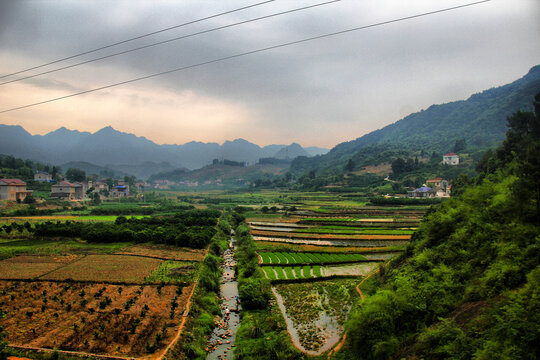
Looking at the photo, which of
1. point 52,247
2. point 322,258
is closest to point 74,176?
point 52,247

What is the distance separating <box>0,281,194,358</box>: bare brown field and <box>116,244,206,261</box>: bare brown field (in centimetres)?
822

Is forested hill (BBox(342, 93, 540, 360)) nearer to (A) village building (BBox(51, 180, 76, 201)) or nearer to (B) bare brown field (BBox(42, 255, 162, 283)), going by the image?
(B) bare brown field (BBox(42, 255, 162, 283))

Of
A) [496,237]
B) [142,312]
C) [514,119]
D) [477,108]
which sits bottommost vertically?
[142,312]

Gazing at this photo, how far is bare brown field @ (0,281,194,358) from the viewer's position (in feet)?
44.4

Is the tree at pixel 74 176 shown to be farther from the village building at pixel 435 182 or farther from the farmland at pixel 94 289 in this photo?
the village building at pixel 435 182

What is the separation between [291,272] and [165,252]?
13914 millimetres

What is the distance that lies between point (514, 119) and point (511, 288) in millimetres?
39494

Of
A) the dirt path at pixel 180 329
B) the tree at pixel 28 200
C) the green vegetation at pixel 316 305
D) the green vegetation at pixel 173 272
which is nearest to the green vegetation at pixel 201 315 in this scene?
the dirt path at pixel 180 329

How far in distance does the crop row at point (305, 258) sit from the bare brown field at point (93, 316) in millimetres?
9809

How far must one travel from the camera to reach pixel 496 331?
873 cm

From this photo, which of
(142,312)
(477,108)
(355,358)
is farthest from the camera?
(477,108)

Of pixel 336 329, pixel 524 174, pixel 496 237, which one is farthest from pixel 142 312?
pixel 524 174

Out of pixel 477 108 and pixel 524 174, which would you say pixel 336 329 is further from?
pixel 477 108

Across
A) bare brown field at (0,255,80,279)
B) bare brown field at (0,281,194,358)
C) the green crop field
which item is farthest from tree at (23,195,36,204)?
bare brown field at (0,281,194,358)
